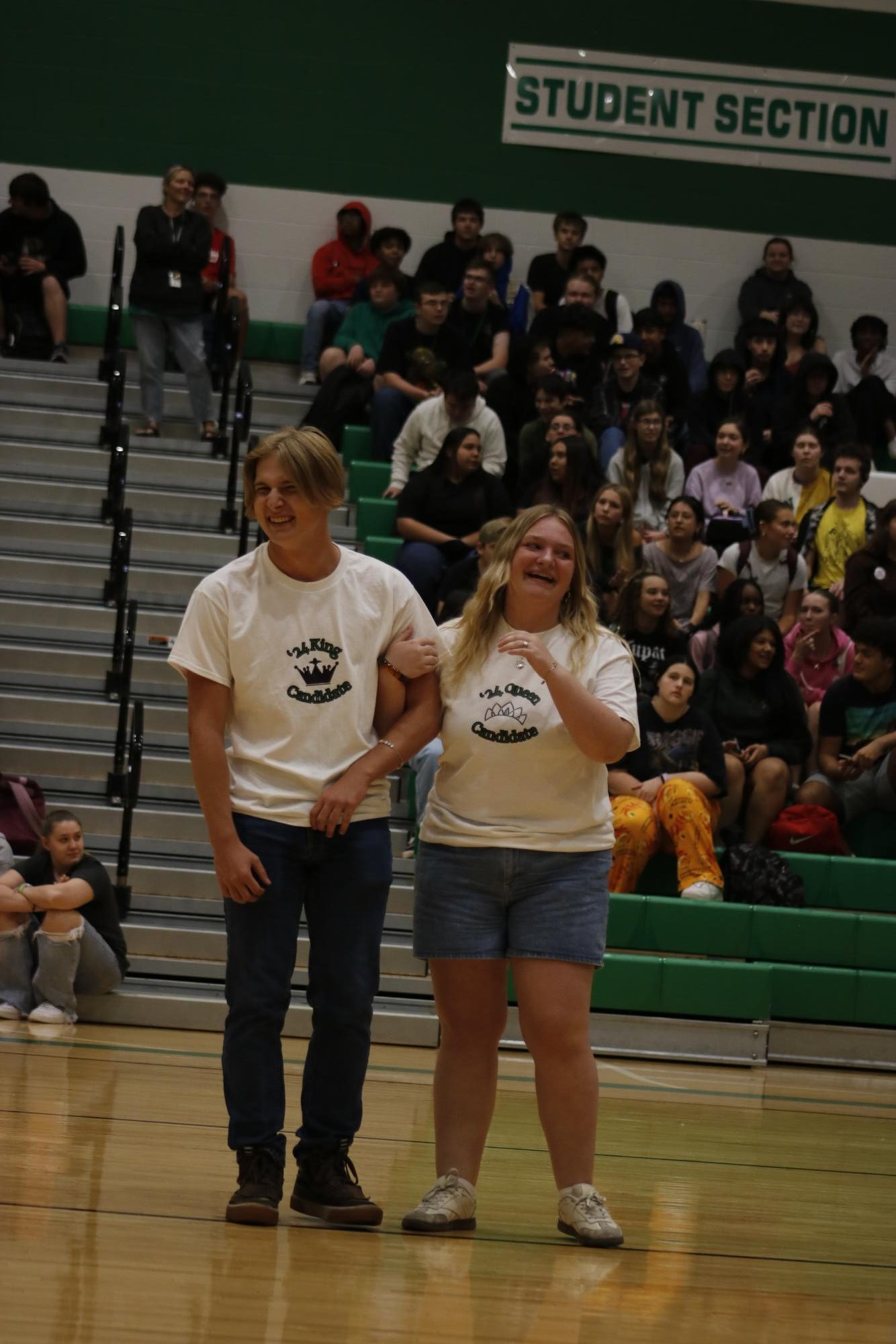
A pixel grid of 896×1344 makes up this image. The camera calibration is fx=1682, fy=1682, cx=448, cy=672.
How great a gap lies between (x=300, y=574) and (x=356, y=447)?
20.1 feet

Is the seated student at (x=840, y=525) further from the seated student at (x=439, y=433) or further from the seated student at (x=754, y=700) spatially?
the seated student at (x=439, y=433)

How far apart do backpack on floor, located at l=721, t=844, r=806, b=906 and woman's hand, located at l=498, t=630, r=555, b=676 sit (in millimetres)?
3773

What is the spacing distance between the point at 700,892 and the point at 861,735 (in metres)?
1.32

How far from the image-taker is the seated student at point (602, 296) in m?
10.1

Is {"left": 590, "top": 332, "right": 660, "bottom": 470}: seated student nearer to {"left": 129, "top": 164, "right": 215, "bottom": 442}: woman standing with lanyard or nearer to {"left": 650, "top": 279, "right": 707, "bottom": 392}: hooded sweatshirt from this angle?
{"left": 650, "top": 279, "right": 707, "bottom": 392}: hooded sweatshirt

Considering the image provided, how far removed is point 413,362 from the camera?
920 cm

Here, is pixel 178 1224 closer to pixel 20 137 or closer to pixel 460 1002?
pixel 460 1002

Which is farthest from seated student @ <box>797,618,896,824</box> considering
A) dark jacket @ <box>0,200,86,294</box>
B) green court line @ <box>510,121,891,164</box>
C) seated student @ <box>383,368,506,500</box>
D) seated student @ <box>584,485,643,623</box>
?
dark jacket @ <box>0,200,86,294</box>

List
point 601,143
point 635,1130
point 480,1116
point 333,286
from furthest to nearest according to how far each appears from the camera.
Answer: point 601,143 → point 333,286 → point 635,1130 → point 480,1116

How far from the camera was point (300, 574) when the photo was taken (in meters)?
3.30

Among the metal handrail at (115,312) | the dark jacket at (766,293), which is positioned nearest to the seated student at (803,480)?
the dark jacket at (766,293)

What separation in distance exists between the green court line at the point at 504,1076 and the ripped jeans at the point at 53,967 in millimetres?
332

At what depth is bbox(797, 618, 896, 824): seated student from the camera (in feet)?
24.0

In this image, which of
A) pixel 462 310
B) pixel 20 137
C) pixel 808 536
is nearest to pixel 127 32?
pixel 20 137
